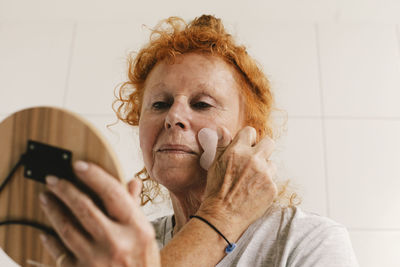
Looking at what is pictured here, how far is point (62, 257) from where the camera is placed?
0.42m

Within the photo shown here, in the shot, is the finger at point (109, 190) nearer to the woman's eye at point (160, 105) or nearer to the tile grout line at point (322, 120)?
the woman's eye at point (160, 105)

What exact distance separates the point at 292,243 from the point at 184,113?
39 cm

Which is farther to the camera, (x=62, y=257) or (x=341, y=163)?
(x=341, y=163)

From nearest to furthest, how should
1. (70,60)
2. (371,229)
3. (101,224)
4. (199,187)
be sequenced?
(101,224), (199,187), (371,229), (70,60)

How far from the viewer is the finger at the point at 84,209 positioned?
0.38 m

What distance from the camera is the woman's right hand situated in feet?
2.32

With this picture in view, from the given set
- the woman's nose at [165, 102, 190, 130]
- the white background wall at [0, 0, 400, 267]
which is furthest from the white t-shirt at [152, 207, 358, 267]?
the white background wall at [0, 0, 400, 267]

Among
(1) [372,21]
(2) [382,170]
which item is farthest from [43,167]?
(1) [372,21]

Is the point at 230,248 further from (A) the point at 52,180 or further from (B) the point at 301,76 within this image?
(B) the point at 301,76

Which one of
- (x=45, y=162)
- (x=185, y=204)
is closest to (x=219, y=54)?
(x=185, y=204)

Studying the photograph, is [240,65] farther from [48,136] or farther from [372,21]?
[372,21]

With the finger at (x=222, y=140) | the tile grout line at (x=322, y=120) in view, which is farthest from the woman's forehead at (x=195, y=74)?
the tile grout line at (x=322, y=120)

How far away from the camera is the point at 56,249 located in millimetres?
→ 430

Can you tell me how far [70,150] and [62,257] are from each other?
0.43ft
